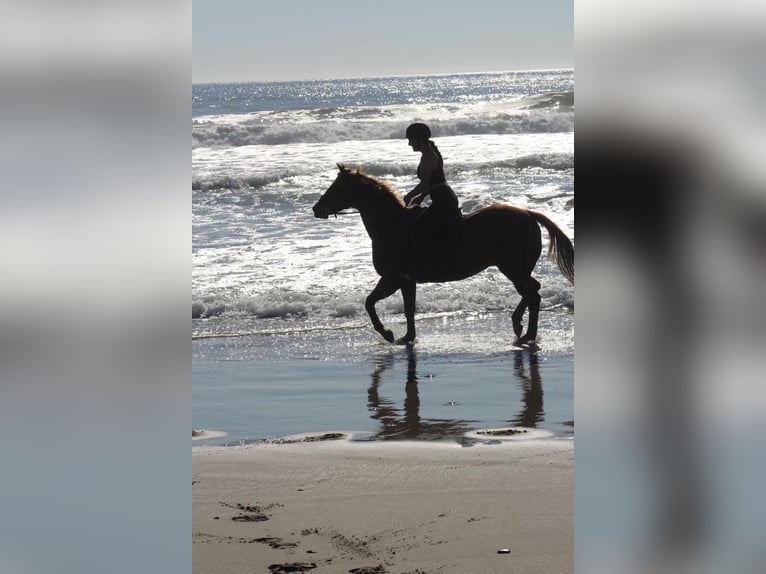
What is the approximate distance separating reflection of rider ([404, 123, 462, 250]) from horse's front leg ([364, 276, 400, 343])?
1.43 feet

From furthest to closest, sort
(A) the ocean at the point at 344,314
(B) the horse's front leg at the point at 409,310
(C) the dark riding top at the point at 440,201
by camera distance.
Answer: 1. (B) the horse's front leg at the point at 409,310
2. (C) the dark riding top at the point at 440,201
3. (A) the ocean at the point at 344,314

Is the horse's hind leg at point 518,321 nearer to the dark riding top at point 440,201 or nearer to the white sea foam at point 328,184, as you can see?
the white sea foam at point 328,184

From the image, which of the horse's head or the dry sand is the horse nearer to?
the horse's head

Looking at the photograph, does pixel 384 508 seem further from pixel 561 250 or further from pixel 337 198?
pixel 337 198

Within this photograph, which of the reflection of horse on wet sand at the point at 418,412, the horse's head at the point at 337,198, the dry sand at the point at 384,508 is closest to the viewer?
the dry sand at the point at 384,508

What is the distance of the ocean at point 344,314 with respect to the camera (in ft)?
17.2

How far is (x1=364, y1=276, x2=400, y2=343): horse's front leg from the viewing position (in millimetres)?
7367

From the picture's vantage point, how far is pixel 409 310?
299 inches

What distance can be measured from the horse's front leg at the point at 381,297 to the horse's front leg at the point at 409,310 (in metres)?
0.09

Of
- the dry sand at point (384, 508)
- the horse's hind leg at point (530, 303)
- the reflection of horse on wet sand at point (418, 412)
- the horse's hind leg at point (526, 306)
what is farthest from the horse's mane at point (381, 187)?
the dry sand at point (384, 508)

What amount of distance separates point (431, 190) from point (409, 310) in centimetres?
98
